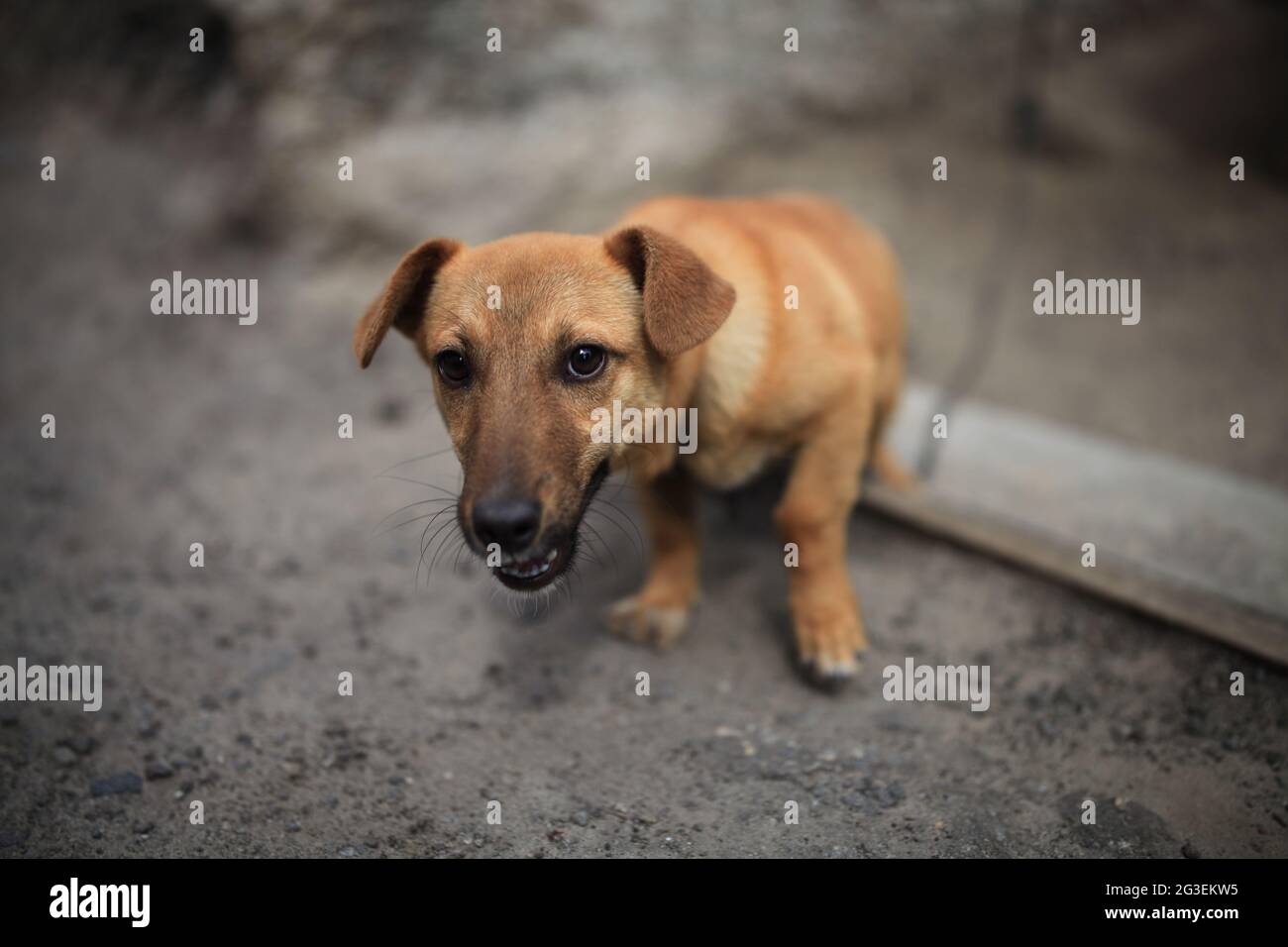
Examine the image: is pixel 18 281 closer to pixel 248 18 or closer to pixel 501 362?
pixel 248 18

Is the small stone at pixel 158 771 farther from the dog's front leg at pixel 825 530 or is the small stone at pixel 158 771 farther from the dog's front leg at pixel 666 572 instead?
the dog's front leg at pixel 825 530

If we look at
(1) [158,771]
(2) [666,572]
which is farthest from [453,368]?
(1) [158,771]

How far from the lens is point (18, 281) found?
291 inches

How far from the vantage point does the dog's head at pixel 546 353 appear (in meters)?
2.91

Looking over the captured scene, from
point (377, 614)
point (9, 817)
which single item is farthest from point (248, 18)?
point (9, 817)

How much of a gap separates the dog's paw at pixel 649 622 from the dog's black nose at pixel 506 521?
1.52 metres

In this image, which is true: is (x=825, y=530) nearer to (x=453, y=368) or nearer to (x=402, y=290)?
(x=453, y=368)

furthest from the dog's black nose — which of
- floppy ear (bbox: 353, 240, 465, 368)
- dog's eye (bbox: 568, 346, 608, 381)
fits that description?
floppy ear (bbox: 353, 240, 465, 368)

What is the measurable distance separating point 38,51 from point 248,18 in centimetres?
292

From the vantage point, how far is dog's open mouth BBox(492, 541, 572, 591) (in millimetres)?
3006

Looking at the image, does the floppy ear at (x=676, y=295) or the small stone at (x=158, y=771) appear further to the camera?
the small stone at (x=158, y=771)

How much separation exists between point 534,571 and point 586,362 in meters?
0.72

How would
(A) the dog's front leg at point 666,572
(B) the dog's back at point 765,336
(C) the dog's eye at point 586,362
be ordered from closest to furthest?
(C) the dog's eye at point 586,362 → (B) the dog's back at point 765,336 → (A) the dog's front leg at point 666,572

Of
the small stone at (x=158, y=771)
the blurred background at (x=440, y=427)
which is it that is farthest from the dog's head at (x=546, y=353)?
the small stone at (x=158, y=771)
